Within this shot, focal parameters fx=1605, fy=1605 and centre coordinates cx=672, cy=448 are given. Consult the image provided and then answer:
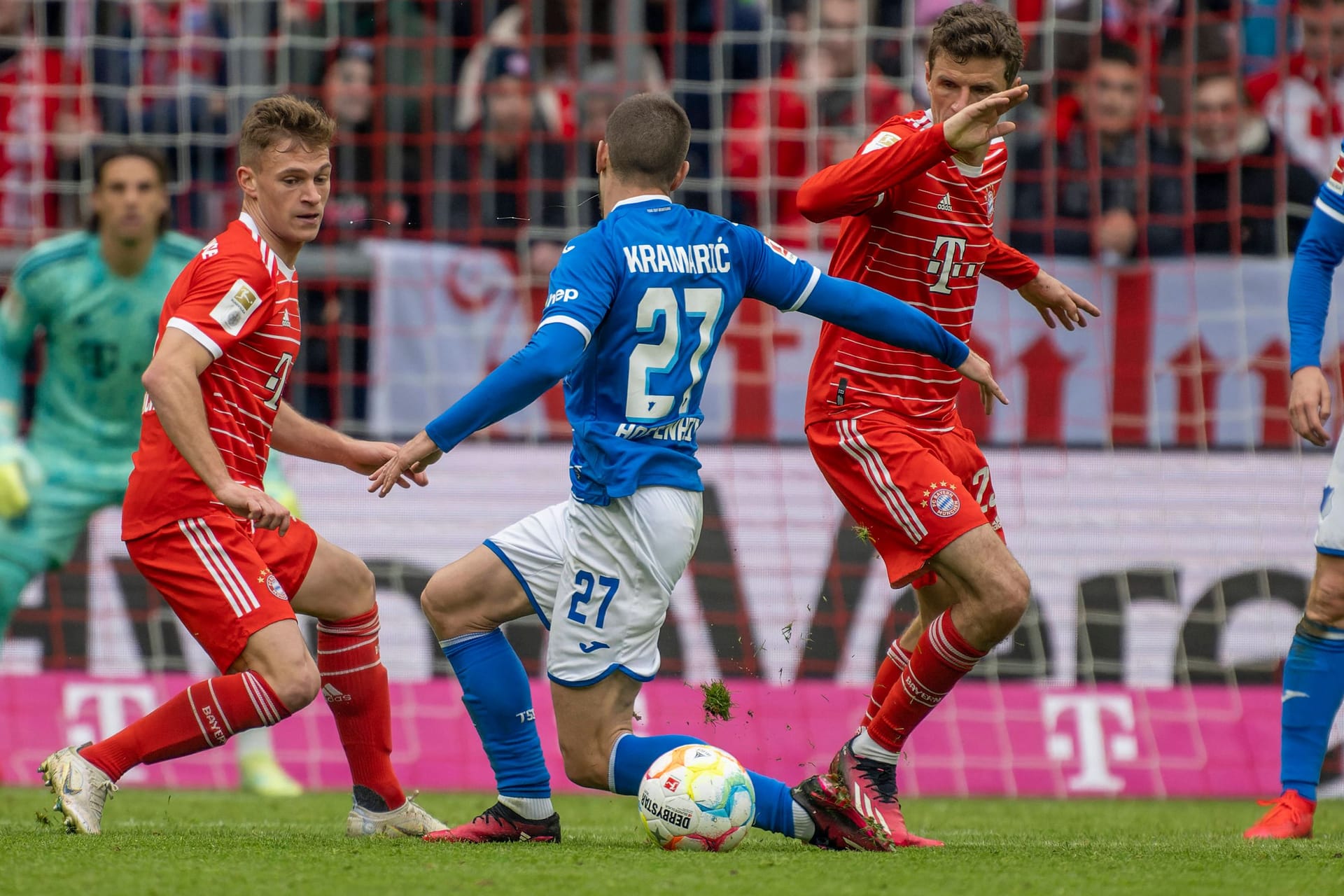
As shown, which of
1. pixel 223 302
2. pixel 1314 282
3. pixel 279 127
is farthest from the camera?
pixel 1314 282

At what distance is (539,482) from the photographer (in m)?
7.44

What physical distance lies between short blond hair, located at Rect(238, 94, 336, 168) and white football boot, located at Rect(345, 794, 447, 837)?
6.10 feet

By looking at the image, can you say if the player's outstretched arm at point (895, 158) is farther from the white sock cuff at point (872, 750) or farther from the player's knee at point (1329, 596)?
the player's knee at point (1329, 596)

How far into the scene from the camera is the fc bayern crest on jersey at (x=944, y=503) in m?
4.33

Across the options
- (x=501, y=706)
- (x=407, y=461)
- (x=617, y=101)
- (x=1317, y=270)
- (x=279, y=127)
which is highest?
(x=617, y=101)

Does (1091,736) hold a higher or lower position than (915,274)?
lower

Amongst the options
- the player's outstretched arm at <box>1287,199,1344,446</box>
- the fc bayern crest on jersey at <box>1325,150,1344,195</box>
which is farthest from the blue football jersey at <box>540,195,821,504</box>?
the fc bayern crest on jersey at <box>1325,150,1344,195</box>

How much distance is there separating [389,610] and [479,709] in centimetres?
303

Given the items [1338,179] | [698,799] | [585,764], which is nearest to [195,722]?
[585,764]

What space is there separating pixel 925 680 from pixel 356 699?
1.62m

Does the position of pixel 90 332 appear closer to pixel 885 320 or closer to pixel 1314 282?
pixel 885 320

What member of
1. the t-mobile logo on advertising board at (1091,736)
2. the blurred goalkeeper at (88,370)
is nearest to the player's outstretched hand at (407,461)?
the blurred goalkeeper at (88,370)

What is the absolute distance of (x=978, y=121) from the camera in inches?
164

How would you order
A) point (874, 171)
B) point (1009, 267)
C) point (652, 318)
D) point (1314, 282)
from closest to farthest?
point (652, 318), point (874, 171), point (1314, 282), point (1009, 267)
